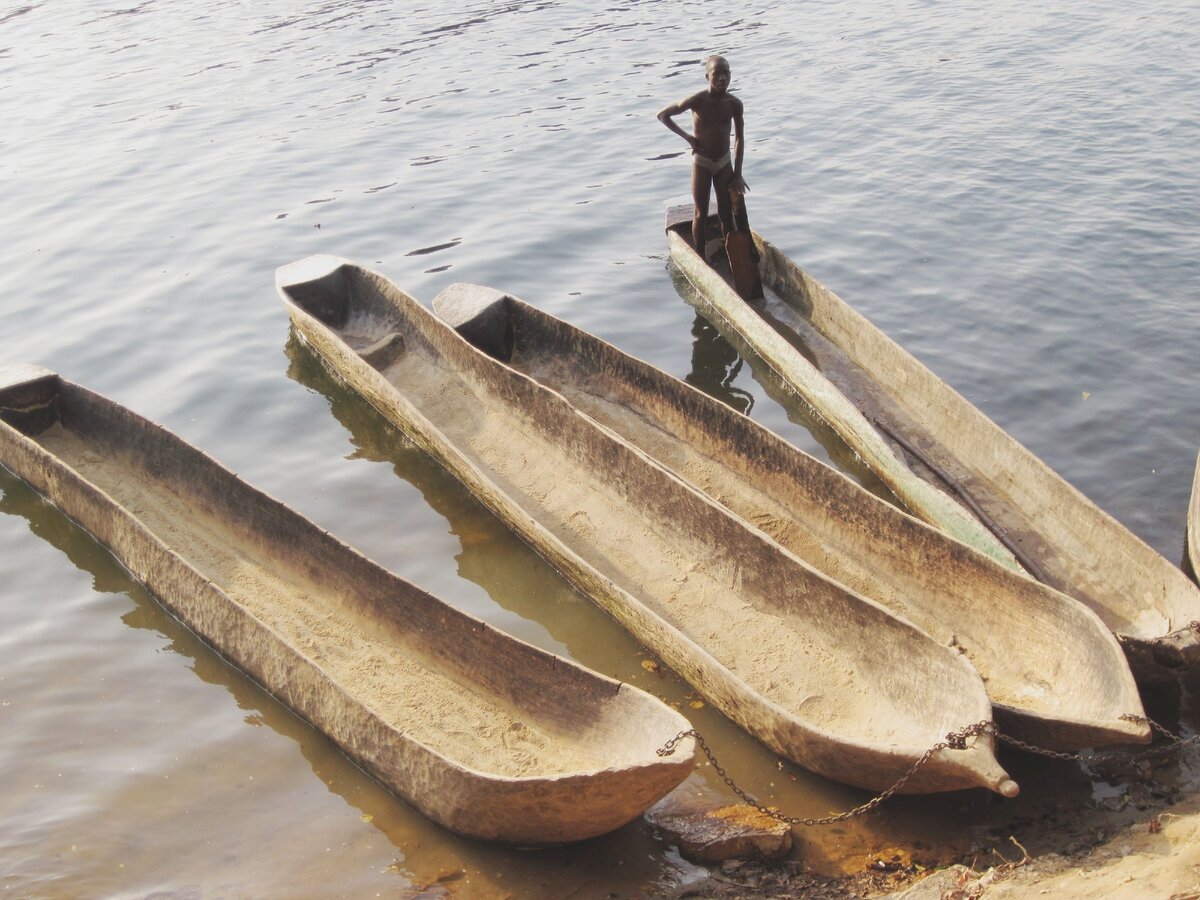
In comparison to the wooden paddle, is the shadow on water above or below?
below

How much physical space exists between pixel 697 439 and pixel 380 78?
1274cm

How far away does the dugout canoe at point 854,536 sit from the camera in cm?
461

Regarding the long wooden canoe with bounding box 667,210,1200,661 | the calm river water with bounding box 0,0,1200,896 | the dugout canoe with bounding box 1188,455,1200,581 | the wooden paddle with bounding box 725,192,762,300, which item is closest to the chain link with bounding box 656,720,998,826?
the calm river water with bounding box 0,0,1200,896

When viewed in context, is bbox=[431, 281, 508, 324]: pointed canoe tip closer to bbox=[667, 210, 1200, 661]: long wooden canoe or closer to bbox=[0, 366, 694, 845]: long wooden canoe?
bbox=[667, 210, 1200, 661]: long wooden canoe

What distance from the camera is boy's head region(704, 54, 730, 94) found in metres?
8.42

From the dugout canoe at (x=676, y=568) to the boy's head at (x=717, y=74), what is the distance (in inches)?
116

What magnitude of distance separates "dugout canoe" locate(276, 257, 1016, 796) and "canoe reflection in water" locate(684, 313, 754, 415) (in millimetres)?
1821

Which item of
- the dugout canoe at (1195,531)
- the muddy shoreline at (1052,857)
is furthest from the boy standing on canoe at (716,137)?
the muddy shoreline at (1052,857)

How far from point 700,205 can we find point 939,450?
354 centimetres

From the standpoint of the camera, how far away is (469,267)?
11.0m

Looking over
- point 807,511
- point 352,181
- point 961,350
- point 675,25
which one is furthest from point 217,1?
point 807,511

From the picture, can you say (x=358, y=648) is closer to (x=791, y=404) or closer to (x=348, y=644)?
(x=348, y=644)

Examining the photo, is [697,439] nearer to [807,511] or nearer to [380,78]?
[807,511]

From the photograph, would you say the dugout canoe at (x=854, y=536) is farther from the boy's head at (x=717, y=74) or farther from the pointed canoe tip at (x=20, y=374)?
the pointed canoe tip at (x=20, y=374)
